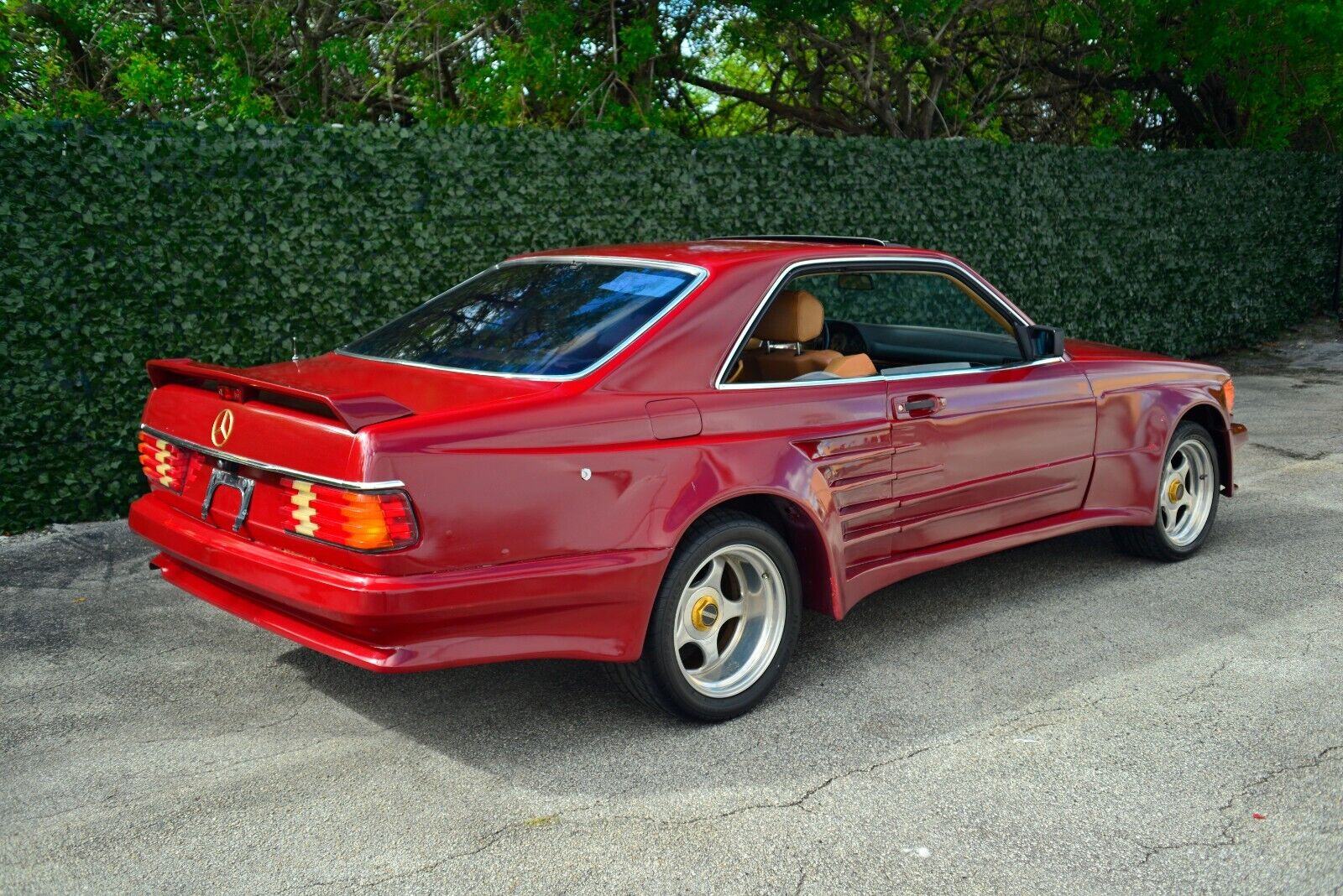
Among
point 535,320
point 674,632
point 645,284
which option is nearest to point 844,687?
point 674,632

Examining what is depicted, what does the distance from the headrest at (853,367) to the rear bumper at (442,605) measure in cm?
120

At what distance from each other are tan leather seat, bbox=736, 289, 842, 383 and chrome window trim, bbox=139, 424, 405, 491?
5.99ft

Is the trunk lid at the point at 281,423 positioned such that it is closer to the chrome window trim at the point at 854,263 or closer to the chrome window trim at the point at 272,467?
the chrome window trim at the point at 272,467

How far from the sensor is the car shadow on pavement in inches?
161

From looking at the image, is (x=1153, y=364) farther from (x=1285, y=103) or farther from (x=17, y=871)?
(x=1285, y=103)

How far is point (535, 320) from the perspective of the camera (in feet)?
15.0

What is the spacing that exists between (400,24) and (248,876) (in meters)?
10.5

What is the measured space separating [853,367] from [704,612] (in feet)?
3.75

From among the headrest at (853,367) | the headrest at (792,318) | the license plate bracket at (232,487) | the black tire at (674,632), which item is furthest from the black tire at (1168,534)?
the license plate bracket at (232,487)

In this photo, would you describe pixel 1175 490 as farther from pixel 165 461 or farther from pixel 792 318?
pixel 165 461

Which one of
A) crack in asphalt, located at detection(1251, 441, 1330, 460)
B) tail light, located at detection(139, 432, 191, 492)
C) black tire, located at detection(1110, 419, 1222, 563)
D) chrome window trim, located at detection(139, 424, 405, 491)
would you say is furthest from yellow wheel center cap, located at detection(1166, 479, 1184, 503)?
tail light, located at detection(139, 432, 191, 492)

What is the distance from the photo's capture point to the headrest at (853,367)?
4.81 metres

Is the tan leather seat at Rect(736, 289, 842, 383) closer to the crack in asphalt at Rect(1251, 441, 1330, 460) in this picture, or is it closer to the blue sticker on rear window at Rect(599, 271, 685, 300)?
the blue sticker on rear window at Rect(599, 271, 685, 300)

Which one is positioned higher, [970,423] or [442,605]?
[970,423]
